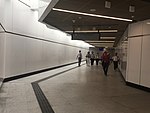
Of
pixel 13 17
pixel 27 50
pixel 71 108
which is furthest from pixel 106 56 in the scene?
→ pixel 71 108

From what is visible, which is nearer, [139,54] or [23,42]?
[139,54]

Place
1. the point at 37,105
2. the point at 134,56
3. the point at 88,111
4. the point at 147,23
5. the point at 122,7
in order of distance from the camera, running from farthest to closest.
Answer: the point at 134,56, the point at 147,23, the point at 122,7, the point at 37,105, the point at 88,111

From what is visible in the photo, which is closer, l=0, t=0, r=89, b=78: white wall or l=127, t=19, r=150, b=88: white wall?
l=127, t=19, r=150, b=88: white wall

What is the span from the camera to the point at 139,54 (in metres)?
9.27

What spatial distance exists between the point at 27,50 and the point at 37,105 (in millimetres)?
6623

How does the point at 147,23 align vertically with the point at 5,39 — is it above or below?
above

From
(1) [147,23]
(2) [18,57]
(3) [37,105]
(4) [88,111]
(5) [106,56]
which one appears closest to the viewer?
(4) [88,111]

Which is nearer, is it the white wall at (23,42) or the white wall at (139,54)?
the white wall at (139,54)

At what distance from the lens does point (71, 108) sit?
5.47m

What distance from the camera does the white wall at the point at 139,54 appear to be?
875cm

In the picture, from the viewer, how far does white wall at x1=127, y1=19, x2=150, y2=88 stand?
Answer: 8750 millimetres

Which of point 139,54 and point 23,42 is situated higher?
point 23,42

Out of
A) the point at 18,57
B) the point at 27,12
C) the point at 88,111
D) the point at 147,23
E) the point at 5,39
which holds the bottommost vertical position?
the point at 88,111

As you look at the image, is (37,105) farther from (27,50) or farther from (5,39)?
(27,50)
